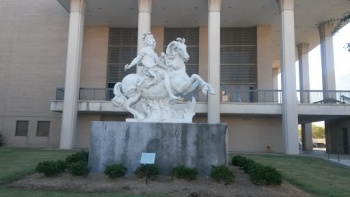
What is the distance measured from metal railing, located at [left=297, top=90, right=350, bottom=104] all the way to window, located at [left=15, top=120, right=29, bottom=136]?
26.1 m

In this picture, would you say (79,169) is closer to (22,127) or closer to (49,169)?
(49,169)

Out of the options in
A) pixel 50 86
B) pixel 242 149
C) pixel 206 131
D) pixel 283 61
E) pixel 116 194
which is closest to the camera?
pixel 116 194

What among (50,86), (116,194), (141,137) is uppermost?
(50,86)

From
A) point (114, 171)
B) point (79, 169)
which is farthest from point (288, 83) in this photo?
point (79, 169)

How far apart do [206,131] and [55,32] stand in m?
27.5

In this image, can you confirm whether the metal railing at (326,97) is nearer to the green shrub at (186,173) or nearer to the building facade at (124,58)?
the building facade at (124,58)

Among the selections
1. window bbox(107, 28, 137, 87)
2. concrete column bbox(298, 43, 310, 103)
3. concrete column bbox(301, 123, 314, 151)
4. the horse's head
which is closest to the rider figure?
the horse's head

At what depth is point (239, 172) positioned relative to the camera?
1164 cm

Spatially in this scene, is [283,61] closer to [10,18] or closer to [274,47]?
[274,47]

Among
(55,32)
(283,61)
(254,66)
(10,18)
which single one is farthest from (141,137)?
(10,18)

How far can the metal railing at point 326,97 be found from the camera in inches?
1113

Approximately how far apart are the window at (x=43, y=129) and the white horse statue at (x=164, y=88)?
2295 centimetres

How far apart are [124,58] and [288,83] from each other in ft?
52.6

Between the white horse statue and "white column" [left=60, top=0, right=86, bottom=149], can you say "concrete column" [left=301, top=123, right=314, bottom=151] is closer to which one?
"white column" [left=60, top=0, right=86, bottom=149]
